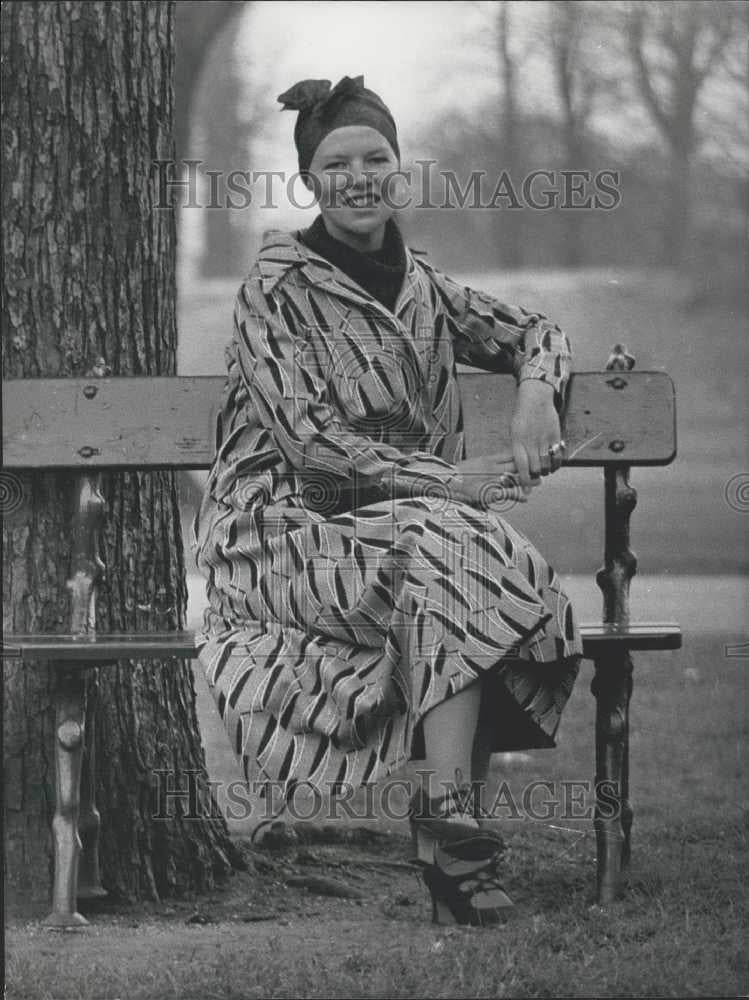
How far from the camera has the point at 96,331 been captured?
4.39m

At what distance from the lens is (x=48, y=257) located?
170 inches

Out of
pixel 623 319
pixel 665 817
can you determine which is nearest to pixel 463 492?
pixel 665 817

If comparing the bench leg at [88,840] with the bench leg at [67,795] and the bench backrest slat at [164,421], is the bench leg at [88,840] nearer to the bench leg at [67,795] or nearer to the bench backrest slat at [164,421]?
the bench leg at [67,795]

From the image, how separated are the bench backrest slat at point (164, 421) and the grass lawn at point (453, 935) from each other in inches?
40.4

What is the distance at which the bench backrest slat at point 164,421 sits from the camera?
430 centimetres

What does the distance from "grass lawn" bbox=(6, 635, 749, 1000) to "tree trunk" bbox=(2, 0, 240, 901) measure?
28 cm

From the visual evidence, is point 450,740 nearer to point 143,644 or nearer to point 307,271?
point 143,644

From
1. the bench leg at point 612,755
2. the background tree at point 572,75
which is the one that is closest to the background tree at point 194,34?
the background tree at point 572,75

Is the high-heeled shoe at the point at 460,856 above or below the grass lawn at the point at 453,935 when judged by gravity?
above

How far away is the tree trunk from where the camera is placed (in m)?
4.29

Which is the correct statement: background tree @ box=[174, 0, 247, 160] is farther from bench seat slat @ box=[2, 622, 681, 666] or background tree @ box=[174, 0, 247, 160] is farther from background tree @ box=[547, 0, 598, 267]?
bench seat slat @ box=[2, 622, 681, 666]

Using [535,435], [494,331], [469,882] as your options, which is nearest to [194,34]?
[494,331]

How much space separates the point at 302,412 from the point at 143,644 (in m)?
0.61

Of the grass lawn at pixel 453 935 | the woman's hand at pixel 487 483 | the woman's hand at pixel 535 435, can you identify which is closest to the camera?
the grass lawn at pixel 453 935
